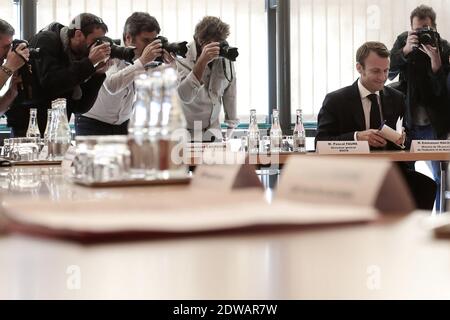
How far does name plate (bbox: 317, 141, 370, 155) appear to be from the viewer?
3023mm

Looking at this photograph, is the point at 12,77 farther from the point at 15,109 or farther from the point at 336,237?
the point at 336,237

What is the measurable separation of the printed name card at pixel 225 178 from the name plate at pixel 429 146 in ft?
7.71

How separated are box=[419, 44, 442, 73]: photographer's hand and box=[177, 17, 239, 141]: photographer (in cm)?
113

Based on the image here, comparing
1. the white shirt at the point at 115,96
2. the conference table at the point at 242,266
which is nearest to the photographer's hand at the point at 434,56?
the white shirt at the point at 115,96

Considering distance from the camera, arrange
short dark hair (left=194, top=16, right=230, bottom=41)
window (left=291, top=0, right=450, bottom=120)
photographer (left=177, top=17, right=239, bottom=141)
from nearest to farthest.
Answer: photographer (left=177, top=17, right=239, bottom=141) < short dark hair (left=194, top=16, right=230, bottom=41) < window (left=291, top=0, right=450, bottom=120)

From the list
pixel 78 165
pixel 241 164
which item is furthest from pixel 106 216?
pixel 78 165

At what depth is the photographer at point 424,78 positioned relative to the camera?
4.13 meters

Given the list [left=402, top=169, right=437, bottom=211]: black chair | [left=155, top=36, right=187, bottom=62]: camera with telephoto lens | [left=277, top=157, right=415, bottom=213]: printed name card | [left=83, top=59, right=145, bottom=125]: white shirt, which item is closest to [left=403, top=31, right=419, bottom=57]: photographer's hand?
[left=402, top=169, right=437, bottom=211]: black chair

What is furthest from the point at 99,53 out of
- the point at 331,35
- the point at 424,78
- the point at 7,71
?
the point at 331,35

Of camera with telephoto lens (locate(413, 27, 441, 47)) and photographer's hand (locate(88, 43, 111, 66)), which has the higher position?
camera with telephoto lens (locate(413, 27, 441, 47))

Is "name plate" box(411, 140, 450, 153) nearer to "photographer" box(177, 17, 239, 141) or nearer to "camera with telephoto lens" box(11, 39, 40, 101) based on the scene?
"photographer" box(177, 17, 239, 141)

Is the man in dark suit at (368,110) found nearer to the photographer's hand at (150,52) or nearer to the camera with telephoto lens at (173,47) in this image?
the camera with telephoto lens at (173,47)

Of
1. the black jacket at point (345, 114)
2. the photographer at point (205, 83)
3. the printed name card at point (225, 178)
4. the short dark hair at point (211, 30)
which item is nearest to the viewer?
the printed name card at point (225, 178)

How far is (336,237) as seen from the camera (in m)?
0.53
